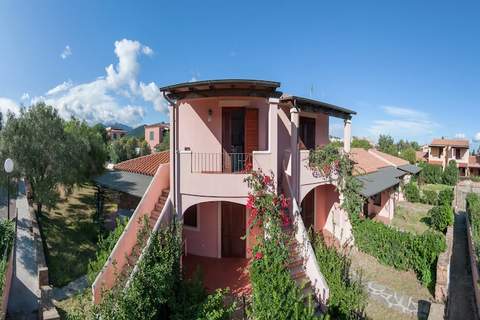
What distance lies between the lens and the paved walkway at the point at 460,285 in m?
11.5

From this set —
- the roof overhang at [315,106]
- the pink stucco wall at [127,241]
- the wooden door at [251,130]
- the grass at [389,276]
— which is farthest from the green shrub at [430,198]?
the pink stucco wall at [127,241]

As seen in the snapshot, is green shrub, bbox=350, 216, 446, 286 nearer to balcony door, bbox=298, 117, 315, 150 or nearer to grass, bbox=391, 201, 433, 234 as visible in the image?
balcony door, bbox=298, 117, 315, 150

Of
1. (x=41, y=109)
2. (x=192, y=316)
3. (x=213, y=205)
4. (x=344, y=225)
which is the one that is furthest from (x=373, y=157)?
(x=41, y=109)

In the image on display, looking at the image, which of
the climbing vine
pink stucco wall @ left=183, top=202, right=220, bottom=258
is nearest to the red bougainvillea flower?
the climbing vine

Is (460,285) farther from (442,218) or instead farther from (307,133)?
(307,133)

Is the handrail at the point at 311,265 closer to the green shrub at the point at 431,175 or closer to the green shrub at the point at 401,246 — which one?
the green shrub at the point at 401,246

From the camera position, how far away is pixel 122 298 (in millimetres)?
7852

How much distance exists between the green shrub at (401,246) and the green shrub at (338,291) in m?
3.25

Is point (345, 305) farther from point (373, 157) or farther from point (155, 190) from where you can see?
point (373, 157)

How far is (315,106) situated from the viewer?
13.8m

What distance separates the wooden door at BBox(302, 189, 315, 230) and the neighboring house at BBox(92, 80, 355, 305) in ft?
0.20

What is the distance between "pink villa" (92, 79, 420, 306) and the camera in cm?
1066

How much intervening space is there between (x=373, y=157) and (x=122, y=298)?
1183 inches

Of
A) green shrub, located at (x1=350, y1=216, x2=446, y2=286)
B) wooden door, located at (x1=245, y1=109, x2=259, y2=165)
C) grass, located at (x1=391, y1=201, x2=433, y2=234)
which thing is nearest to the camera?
green shrub, located at (x1=350, y1=216, x2=446, y2=286)
